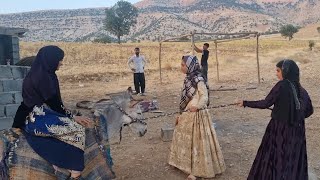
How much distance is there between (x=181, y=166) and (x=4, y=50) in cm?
449

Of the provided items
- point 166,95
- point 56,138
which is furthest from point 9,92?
point 166,95

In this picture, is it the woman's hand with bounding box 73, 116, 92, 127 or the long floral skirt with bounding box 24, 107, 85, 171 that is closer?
the long floral skirt with bounding box 24, 107, 85, 171

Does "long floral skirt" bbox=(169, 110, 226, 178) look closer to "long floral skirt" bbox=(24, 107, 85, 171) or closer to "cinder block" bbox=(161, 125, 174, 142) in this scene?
"cinder block" bbox=(161, 125, 174, 142)

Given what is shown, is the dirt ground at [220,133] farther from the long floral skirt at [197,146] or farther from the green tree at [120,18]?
the green tree at [120,18]

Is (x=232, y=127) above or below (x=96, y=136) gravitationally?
below

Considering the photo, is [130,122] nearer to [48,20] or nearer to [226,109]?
[226,109]

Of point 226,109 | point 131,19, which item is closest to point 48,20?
point 131,19

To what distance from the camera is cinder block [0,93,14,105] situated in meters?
6.54

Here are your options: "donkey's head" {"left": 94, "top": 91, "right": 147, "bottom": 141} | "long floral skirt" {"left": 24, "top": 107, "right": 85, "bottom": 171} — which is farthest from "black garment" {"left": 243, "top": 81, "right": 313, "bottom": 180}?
"long floral skirt" {"left": 24, "top": 107, "right": 85, "bottom": 171}

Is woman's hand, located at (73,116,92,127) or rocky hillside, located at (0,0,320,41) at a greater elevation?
rocky hillside, located at (0,0,320,41)

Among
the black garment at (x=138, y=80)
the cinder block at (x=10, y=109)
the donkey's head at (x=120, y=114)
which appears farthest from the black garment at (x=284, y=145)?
the black garment at (x=138, y=80)

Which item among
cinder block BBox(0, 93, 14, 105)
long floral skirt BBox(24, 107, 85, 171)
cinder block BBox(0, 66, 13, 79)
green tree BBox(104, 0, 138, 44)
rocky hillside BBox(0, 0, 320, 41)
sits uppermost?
rocky hillside BBox(0, 0, 320, 41)

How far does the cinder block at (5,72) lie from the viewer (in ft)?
21.3

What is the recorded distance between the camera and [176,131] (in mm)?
5566
